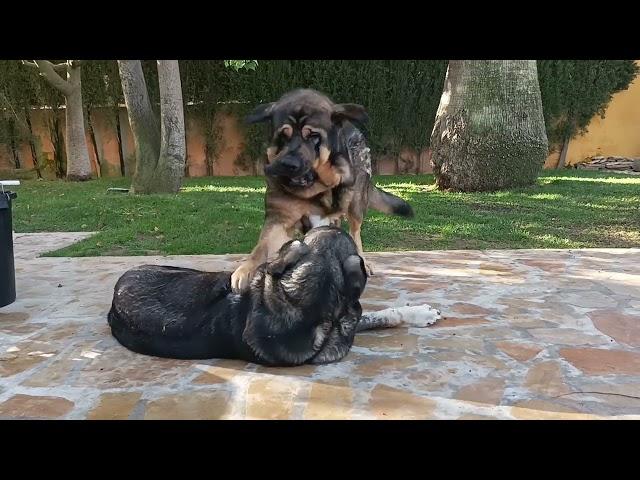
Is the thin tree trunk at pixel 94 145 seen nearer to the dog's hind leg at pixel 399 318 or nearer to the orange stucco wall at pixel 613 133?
the orange stucco wall at pixel 613 133

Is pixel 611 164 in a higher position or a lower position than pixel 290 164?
higher

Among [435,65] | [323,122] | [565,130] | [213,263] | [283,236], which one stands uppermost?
[435,65]

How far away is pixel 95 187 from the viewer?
48.4 ft

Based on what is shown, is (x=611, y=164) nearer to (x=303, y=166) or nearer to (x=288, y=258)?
(x=303, y=166)

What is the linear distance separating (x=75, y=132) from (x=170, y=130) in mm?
5177

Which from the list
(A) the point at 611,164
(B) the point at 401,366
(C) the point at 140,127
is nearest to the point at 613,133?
(A) the point at 611,164

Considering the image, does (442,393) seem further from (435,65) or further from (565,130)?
(565,130)

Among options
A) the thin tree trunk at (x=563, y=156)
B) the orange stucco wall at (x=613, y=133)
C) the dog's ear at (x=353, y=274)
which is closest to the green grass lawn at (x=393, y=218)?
the thin tree trunk at (x=563, y=156)

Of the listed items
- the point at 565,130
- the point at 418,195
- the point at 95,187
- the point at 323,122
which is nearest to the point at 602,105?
the point at 565,130

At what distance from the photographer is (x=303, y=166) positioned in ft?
13.0

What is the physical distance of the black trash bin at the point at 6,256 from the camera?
5082 mm
